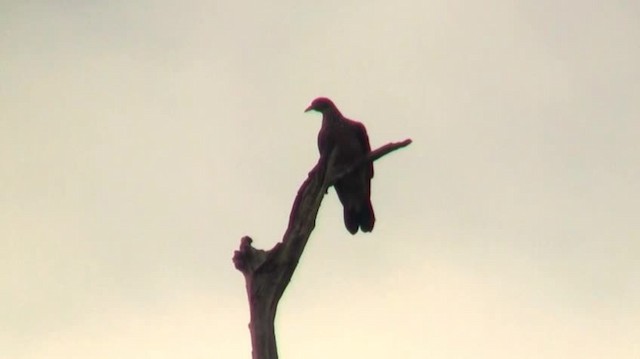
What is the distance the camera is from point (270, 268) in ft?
20.7

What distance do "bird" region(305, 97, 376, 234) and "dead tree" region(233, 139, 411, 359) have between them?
2.32m

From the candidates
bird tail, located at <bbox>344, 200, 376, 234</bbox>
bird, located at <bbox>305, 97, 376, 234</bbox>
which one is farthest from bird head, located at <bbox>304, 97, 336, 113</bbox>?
bird tail, located at <bbox>344, 200, 376, 234</bbox>

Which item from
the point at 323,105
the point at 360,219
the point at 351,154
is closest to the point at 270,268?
the point at 351,154

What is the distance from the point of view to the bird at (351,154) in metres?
9.66

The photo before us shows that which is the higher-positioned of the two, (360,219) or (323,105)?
(323,105)

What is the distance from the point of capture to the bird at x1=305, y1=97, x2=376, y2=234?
9.66m

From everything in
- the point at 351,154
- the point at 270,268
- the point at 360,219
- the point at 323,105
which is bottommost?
the point at 270,268

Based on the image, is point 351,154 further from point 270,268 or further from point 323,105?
point 270,268

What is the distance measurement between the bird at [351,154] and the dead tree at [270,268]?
2.32m

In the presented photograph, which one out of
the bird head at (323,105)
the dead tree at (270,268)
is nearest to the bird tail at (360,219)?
the bird head at (323,105)

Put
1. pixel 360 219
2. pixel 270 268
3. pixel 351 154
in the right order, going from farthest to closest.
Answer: pixel 360 219 → pixel 351 154 → pixel 270 268

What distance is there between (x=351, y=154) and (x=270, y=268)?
10.8ft

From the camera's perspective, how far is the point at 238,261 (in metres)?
6.30

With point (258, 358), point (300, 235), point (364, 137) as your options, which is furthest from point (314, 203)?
point (364, 137)
